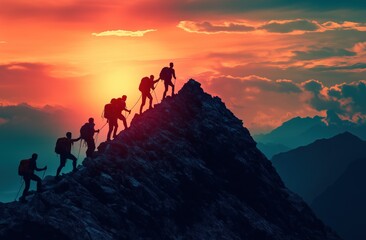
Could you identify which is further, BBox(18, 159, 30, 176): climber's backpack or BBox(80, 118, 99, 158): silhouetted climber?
BBox(80, 118, 99, 158): silhouetted climber

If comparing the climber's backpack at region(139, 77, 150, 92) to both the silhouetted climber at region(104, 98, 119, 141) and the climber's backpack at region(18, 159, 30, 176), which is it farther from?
the climber's backpack at region(18, 159, 30, 176)

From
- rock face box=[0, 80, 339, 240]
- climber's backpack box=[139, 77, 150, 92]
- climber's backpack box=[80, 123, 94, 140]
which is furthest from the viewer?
climber's backpack box=[139, 77, 150, 92]

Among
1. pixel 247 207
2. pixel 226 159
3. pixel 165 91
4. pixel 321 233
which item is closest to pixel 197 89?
pixel 165 91

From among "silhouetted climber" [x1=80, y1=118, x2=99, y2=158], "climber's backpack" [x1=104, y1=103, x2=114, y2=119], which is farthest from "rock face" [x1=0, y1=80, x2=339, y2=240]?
"climber's backpack" [x1=104, y1=103, x2=114, y2=119]

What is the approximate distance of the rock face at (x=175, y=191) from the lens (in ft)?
141

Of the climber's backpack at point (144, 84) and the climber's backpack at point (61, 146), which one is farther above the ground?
the climber's backpack at point (144, 84)

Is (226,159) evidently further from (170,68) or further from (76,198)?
(76,198)

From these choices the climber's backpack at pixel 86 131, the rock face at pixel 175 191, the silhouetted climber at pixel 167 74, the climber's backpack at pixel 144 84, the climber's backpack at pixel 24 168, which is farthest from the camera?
the silhouetted climber at pixel 167 74

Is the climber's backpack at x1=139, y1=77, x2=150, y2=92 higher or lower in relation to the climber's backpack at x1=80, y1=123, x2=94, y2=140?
higher

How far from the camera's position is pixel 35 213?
42000 millimetres

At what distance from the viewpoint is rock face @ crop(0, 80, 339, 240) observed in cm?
4300

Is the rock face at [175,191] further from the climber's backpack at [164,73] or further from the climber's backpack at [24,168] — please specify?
the climber's backpack at [164,73]

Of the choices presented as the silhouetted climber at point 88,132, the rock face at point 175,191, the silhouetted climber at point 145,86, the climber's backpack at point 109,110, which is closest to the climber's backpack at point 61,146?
the rock face at point 175,191

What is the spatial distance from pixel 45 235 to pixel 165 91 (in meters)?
26.6
